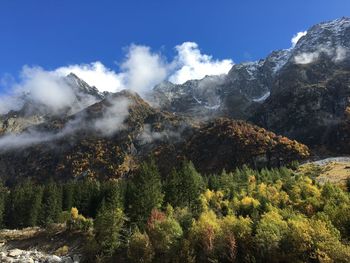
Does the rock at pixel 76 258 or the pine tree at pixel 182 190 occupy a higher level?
the pine tree at pixel 182 190

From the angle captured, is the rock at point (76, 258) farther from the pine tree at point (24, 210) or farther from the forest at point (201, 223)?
the pine tree at point (24, 210)

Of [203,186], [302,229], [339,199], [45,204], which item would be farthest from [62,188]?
[302,229]

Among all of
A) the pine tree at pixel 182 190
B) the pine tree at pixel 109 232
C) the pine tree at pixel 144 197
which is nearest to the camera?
the pine tree at pixel 109 232

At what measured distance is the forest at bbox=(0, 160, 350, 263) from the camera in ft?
161

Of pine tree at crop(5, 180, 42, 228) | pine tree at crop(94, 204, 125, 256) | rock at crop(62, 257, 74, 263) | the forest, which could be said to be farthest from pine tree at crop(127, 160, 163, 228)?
pine tree at crop(5, 180, 42, 228)

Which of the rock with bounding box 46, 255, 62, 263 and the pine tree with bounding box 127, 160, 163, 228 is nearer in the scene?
the rock with bounding box 46, 255, 62, 263

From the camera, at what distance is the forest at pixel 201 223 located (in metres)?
49.0

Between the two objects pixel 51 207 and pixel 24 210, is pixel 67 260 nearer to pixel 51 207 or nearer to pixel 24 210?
pixel 51 207

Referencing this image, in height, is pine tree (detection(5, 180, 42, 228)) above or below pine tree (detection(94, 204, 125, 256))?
above

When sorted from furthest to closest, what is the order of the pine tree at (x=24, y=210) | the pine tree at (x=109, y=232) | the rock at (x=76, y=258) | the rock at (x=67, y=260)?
the pine tree at (x=24, y=210) → the rock at (x=76, y=258) → the rock at (x=67, y=260) → the pine tree at (x=109, y=232)

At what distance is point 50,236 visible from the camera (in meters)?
85.6

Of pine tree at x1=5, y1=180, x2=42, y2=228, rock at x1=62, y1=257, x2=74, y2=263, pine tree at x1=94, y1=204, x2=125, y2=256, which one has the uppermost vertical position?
pine tree at x1=5, y1=180, x2=42, y2=228

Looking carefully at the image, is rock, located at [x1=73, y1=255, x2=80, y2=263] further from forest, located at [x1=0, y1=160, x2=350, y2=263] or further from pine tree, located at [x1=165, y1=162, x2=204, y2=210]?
pine tree, located at [x1=165, y1=162, x2=204, y2=210]

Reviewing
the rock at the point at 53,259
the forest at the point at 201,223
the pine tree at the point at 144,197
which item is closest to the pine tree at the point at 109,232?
the forest at the point at 201,223
